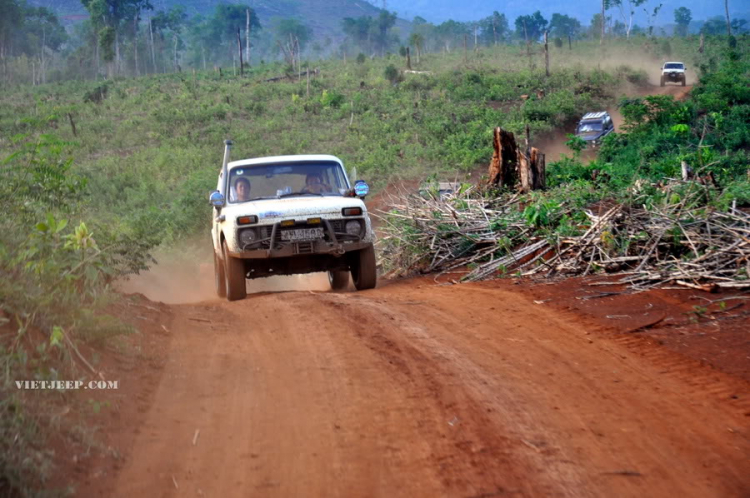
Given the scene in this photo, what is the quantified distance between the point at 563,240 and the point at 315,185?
3265 mm

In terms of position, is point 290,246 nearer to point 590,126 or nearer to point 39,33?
point 590,126

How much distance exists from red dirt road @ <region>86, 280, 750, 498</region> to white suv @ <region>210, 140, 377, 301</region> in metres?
2.48

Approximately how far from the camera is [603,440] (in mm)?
4234

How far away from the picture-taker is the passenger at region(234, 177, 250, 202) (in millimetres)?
10195

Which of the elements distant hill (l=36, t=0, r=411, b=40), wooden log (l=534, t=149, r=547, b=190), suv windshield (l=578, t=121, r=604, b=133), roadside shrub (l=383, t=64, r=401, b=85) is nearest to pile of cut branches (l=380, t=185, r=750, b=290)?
wooden log (l=534, t=149, r=547, b=190)

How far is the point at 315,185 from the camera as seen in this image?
34.0ft

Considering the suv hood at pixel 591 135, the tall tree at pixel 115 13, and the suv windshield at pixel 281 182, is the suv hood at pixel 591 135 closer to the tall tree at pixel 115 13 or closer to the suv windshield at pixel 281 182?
the suv windshield at pixel 281 182

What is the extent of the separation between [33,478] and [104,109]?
42.2m

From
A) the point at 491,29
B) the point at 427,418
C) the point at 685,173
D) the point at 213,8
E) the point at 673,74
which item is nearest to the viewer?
the point at 427,418

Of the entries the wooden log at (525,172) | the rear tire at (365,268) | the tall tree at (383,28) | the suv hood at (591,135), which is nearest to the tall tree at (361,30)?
the tall tree at (383,28)

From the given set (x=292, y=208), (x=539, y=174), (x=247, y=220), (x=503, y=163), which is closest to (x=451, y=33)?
(x=503, y=163)

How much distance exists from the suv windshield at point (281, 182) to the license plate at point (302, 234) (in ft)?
3.11

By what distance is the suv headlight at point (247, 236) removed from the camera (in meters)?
9.29

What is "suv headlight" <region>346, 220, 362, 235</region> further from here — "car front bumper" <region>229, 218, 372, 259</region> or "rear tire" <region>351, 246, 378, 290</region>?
"rear tire" <region>351, 246, 378, 290</region>
